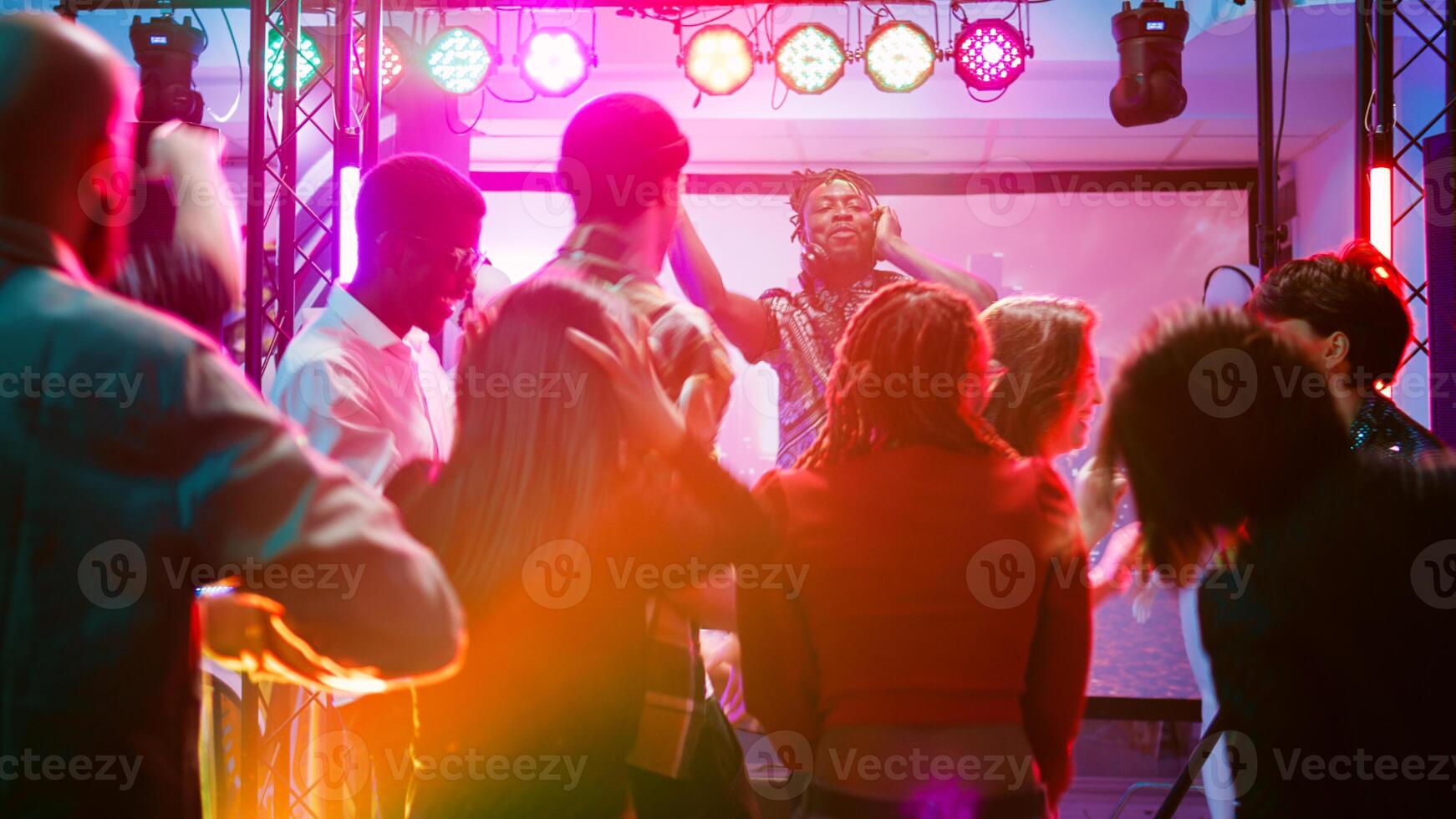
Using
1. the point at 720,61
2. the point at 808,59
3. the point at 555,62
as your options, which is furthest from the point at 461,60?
the point at 808,59

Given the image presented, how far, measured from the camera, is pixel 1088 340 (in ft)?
6.61

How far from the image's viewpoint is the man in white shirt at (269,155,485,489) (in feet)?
6.68

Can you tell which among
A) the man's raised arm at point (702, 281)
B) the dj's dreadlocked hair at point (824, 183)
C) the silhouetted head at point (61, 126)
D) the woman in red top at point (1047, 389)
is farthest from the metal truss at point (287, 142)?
the silhouetted head at point (61, 126)

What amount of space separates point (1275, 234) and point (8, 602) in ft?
13.3

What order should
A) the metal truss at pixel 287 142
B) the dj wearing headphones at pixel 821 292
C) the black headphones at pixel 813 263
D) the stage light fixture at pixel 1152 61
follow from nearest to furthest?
the dj wearing headphones at pixel 821 292 → the black headphones at pixel 813 263 → the metal truss at pixel 287 142 → the stage light fixture at pixel 1152 61

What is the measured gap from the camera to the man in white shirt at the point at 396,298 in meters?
2.04

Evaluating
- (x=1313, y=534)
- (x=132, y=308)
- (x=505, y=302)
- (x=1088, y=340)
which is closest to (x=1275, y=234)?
(x=1088, y=340)

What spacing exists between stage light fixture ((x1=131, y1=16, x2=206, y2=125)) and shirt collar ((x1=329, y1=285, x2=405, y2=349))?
14.0 feet

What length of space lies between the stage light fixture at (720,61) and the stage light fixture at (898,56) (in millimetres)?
635

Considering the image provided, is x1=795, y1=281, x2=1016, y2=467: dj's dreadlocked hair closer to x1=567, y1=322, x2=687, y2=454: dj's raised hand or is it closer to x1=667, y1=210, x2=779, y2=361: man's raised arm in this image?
x1=567, y1=322, x2=687, y2=454: dj's raised hand

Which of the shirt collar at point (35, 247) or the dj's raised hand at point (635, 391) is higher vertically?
the shirt collar at point (35, 247)

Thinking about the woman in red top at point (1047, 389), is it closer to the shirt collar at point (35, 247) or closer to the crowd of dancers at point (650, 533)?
the crowd of dancers at point (650, 533)

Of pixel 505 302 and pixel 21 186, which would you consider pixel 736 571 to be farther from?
pixel 21 186

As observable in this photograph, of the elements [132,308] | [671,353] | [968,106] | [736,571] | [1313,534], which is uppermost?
[968,106]
